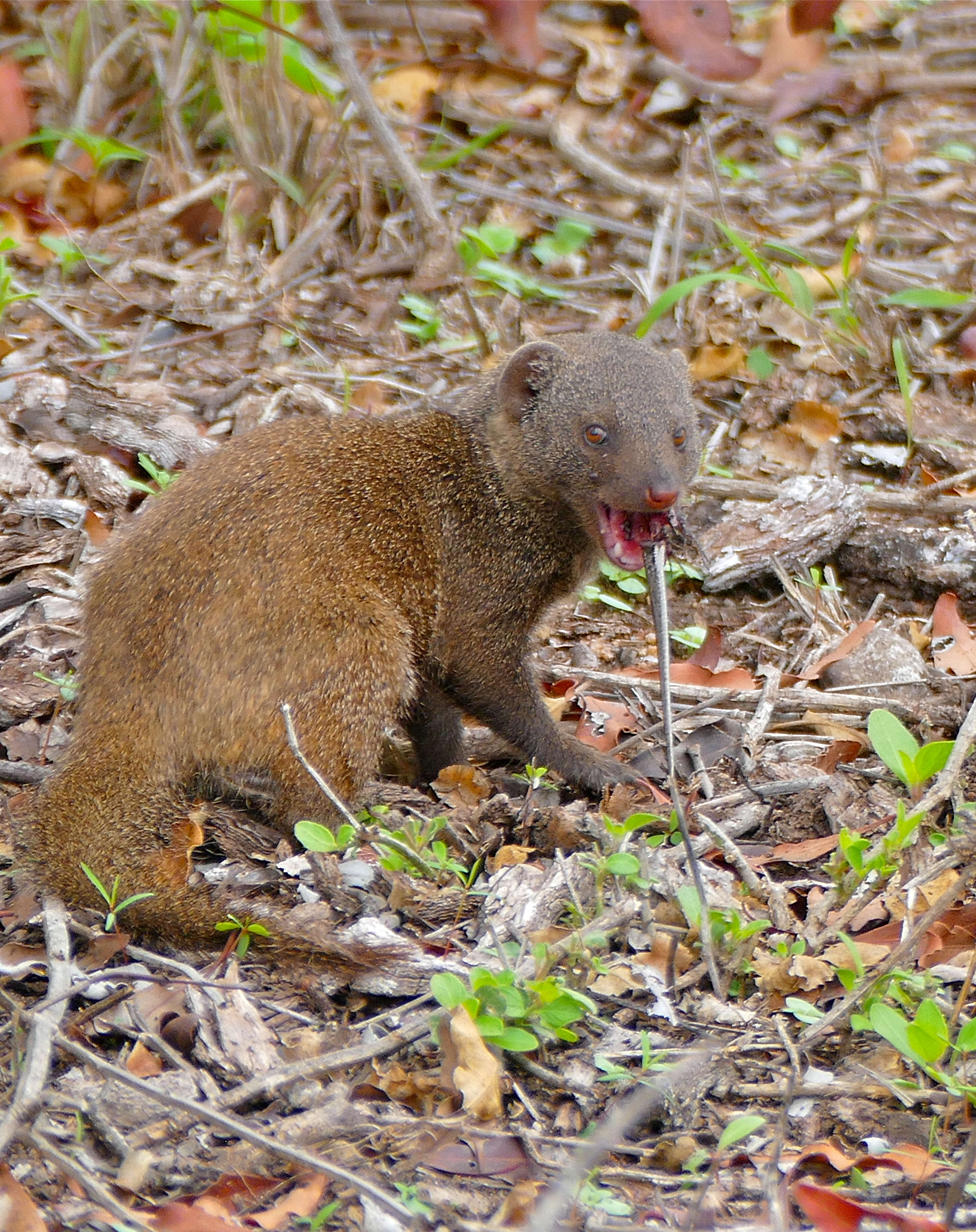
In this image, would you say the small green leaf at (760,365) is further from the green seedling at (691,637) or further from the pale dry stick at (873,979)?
the pale dry stick at (873,979)

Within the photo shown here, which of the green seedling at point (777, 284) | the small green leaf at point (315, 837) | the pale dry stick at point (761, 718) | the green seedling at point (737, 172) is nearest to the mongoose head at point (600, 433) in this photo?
the pale dry stick at point (761, 718)

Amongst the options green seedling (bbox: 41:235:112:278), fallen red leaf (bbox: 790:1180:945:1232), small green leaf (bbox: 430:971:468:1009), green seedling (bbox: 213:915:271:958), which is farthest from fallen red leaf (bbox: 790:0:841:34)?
green seedling (bbox: 41:235:112:278)

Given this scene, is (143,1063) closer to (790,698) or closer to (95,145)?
(790,698)

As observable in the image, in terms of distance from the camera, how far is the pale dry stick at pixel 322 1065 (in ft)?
8.25

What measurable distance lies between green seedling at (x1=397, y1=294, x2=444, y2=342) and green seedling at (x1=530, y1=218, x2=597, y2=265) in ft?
2.37

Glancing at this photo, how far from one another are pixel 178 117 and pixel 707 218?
243 centimetres

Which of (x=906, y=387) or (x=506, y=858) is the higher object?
(x=906, y=387)

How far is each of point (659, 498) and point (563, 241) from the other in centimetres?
309

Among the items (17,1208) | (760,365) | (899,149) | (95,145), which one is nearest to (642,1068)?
(17,1208)

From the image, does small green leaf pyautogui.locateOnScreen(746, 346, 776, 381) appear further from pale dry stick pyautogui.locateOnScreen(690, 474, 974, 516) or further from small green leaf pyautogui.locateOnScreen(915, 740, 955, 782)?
small green leaf pyautogui.locateOnScreen(915, 740, 955, 782)

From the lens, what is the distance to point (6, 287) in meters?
4.98

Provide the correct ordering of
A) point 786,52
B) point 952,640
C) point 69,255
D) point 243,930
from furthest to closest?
point 786,52
point 69,255
point 952,640
point 243,930

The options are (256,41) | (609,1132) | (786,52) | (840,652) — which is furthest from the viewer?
(256,41)

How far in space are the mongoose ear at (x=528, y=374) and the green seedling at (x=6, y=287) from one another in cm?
192
